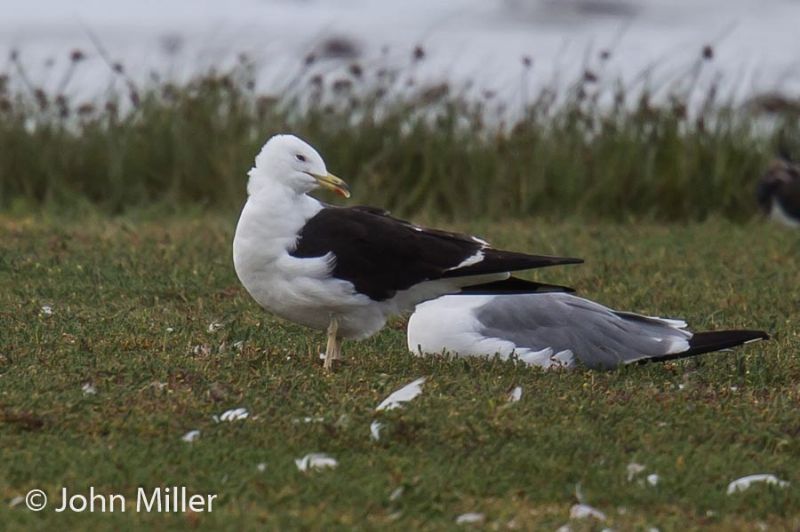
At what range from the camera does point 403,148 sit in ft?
38.3

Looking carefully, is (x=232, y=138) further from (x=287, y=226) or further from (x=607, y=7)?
(x=607, y=7)

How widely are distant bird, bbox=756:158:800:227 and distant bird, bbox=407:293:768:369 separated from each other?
511cm

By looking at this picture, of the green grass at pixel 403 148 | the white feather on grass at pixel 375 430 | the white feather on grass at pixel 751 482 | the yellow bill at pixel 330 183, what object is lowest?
the green grass at pixel 403 148

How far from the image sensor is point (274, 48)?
16719 millimetres

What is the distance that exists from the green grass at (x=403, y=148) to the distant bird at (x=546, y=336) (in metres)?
5.03

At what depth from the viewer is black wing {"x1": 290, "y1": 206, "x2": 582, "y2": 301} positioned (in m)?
5.73

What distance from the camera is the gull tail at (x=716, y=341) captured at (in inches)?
231

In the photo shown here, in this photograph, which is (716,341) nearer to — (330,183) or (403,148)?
(330,183)

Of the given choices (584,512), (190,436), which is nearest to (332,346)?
(190,436)

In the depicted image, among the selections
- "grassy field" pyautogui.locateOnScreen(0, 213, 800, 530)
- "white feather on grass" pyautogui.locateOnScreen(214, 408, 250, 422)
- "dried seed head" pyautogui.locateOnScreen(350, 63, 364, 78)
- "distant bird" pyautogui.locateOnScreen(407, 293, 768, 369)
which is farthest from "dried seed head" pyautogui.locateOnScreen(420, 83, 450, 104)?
"white feather on grass" pyautogui.locateOnScreen(214, 408, 250, 422)

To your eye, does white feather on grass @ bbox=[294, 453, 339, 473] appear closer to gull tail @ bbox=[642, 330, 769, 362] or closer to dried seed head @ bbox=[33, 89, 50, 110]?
gull tail @ bbox=[642, 330, 769, 362]

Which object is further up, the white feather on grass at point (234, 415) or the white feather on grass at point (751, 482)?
the white feather on grass at point (751, 482)

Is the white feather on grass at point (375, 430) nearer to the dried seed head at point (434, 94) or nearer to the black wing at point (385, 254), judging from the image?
the black wing at point (385, 254)

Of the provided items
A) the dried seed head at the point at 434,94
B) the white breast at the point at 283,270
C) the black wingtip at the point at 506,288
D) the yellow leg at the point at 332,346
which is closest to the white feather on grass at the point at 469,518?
the yellow leg at the point at 332,346
